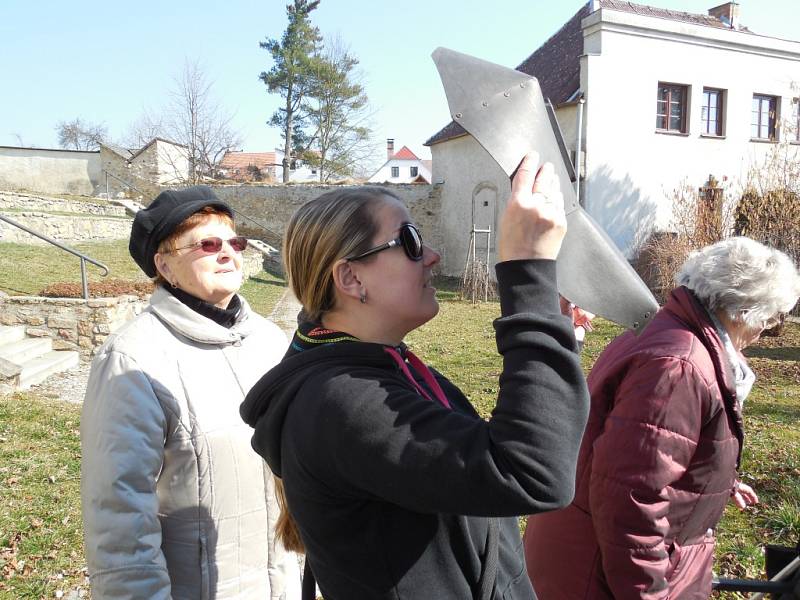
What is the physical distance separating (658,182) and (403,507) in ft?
60.6

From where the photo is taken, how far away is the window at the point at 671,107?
17547 mm

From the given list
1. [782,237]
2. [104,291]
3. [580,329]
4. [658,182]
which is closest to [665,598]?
[580,329]

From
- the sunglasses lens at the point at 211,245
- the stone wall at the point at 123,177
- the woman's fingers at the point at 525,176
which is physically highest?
the stone wall at the point at 123,177

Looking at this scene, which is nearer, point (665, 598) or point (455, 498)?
point (455, 498)

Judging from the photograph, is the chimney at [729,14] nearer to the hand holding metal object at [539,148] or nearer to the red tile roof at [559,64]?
the red tile roof at [559,64]

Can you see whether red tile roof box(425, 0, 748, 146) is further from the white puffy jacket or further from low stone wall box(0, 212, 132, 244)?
the white puffy jacket

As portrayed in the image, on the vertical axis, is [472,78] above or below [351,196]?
above

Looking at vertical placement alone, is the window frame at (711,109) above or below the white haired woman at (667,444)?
above

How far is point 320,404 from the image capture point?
3.43 feet

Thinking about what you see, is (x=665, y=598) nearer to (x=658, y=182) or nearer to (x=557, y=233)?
(x=557, y=233)

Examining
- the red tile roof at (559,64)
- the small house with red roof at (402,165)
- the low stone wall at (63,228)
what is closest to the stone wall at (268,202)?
the red tile roof at (559,64)

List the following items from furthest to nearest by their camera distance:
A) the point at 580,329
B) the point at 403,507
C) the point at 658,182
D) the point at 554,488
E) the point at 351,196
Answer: the point at 658,182
the point at 580,329
the point at 351,196
the point at 403,507
the point at 554,488

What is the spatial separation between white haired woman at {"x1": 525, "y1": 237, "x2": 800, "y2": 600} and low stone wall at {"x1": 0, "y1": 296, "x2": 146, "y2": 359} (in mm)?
8160

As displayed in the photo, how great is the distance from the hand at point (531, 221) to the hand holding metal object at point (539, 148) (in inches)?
1.7
